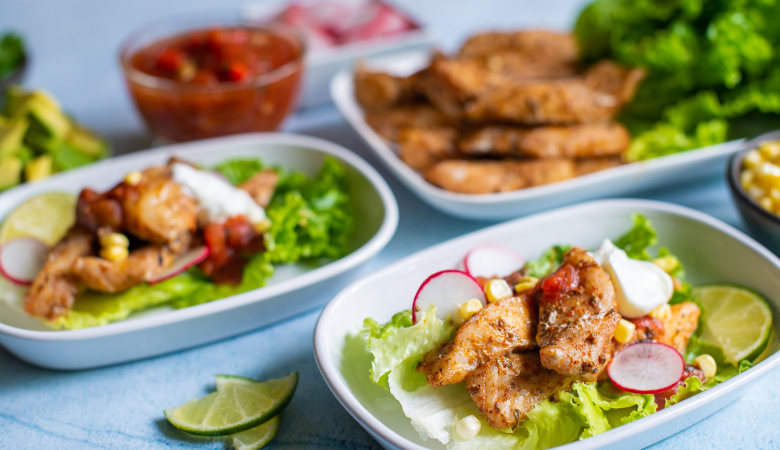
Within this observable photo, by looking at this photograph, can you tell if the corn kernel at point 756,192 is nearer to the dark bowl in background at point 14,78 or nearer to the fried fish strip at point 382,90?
the fried fish strip at point 382,90

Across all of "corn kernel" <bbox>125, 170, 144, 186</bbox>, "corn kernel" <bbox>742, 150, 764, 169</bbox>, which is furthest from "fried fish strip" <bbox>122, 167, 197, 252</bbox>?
"corn kernel" <bbox>742, 150, 764, 169</bbox>

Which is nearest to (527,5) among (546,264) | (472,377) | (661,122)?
(661,122)

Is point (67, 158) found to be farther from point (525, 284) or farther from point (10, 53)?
point (525, 284)

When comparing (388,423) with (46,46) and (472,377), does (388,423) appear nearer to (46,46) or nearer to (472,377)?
(472,377)

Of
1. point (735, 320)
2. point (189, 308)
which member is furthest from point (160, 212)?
point (735, 320)

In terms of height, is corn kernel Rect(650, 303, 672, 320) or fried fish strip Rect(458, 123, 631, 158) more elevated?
fried fish strip Rect(458, 123, 631, 158)

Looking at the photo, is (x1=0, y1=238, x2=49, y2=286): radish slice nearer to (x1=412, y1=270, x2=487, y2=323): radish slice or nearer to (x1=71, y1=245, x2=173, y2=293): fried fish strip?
(x1=71, y1=245, x2=173, y2=293): fried fish strip

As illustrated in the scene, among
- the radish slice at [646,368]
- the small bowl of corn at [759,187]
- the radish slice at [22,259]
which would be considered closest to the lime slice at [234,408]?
the radish slice at [22,259]
